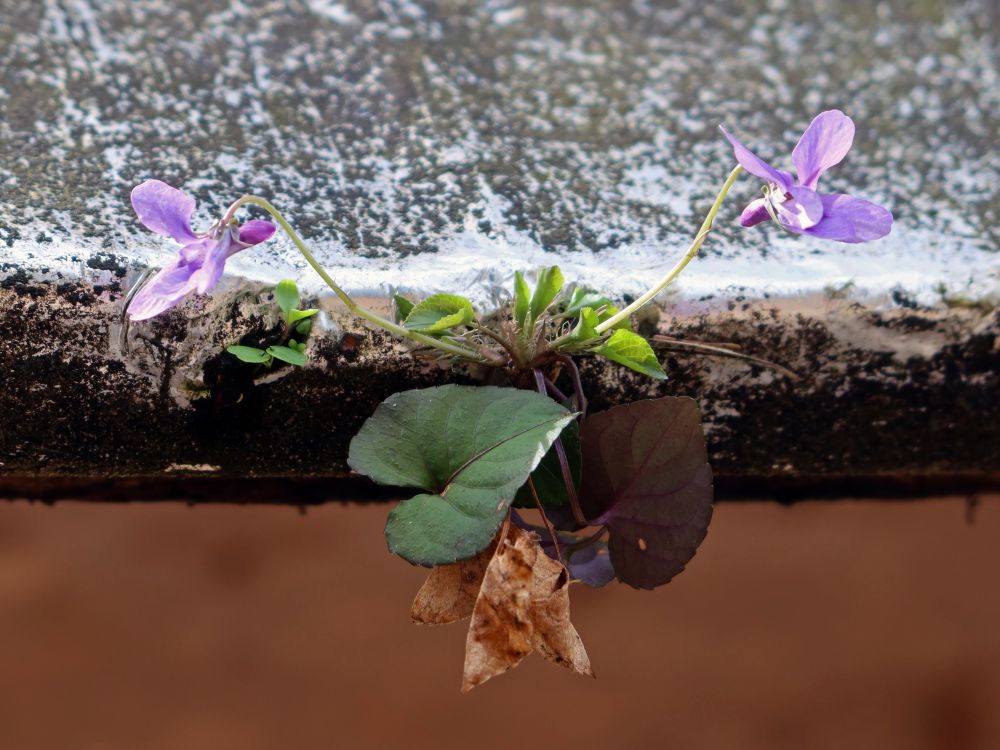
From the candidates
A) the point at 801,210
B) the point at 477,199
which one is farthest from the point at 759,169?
the point at 477,199

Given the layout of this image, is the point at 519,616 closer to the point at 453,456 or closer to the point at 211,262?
the point at 453,456

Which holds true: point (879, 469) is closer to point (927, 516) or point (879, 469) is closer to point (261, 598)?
point (927, 516)

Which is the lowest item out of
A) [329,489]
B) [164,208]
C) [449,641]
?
[449,641]

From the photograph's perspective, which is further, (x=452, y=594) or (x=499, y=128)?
(x=499, y=128)

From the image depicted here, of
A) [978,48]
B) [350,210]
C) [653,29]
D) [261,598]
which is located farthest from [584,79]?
[261,598]

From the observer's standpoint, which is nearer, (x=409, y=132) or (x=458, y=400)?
(x=458, y=400)

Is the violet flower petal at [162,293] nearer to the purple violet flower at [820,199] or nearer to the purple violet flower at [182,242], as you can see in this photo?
the purple violet flower at [182,242]

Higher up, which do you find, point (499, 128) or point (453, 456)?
point (499, 128)
